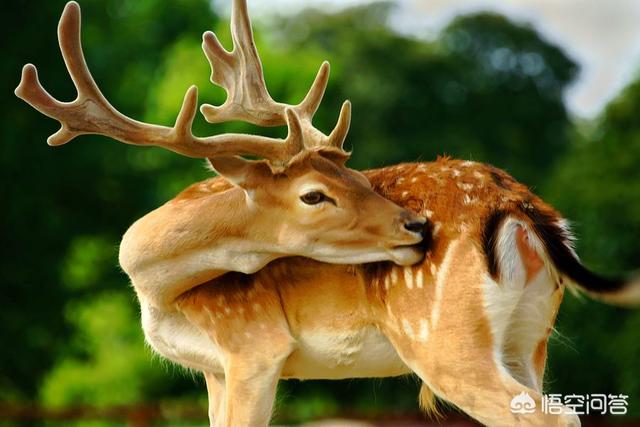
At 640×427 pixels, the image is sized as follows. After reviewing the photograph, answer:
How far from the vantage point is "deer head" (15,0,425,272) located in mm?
5258

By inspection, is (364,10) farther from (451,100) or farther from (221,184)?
(221,184)

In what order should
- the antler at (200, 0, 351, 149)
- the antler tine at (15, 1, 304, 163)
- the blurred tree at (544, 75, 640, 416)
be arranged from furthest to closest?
the blurred tree at (544, 75, 640, 416)
the antler at (200, 0, 351, 149)
the antler tine at (15, 1, 304, 163)

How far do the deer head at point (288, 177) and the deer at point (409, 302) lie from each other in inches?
1.7

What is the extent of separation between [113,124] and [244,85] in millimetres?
894

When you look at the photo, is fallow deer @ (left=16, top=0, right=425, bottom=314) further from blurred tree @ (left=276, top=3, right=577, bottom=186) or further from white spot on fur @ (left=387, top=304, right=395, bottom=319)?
blurred tree @ (left=276, top=3, right=577, bottom=186)

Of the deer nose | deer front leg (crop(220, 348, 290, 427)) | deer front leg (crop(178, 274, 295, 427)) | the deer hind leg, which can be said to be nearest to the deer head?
the deer nose

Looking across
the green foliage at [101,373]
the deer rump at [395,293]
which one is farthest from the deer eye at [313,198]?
the green foliage at [101,373]

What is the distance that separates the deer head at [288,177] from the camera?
5.26m

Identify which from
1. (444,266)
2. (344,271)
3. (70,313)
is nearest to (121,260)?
(344,271)

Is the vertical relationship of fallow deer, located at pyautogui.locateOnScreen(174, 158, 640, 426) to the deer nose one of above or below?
below

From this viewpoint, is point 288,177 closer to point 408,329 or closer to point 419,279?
point 419,279

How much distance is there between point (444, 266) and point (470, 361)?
0.43m

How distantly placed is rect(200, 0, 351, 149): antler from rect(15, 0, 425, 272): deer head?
0.33m

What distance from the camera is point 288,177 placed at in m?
5.44
